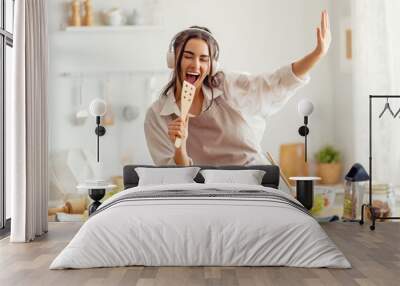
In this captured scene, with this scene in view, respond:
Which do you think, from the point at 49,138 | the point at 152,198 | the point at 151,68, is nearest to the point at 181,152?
the point at 151,68

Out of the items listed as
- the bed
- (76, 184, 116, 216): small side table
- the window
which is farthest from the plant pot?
the window

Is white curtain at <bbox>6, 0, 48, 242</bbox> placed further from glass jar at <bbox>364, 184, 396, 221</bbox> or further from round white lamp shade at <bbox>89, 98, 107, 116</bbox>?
glass jar at <bbox>364, 184, 396, 221</bbox>

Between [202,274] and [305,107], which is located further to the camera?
[305,107]

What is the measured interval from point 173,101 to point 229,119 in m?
0.66

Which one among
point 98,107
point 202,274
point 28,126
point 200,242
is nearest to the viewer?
point 202,274

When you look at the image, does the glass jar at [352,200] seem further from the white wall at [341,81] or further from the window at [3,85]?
the window at [3,85]

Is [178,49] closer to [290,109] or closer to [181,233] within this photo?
[290,109]

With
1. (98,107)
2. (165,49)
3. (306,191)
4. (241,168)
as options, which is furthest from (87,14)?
(306,191)

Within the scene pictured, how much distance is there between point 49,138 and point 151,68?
4.63 feet

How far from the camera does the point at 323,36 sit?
7293 millimetres

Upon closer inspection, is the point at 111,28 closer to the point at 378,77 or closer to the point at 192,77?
the point at 192,77

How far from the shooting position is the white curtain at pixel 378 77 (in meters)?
7.26

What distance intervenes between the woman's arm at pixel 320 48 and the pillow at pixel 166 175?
167cm

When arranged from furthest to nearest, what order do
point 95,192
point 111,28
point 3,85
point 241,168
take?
point 111,28
point 95,192
point 241,168
point 3,85
